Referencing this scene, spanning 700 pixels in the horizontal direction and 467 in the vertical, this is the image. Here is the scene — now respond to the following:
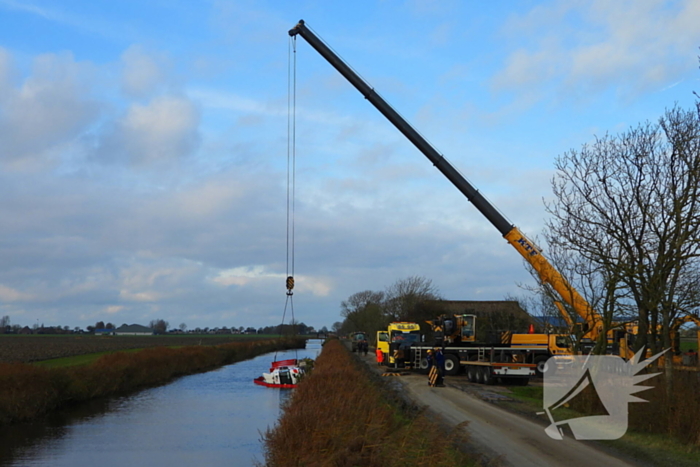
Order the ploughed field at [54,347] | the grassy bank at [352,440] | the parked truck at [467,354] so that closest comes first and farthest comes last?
the grassy bank at [352,440] < the parked truck at [467,354] < the ploughed field at [54,347]

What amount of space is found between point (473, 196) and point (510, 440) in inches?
600

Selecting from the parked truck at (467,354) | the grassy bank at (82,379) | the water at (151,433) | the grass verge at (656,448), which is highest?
the parked truck at (467,354)

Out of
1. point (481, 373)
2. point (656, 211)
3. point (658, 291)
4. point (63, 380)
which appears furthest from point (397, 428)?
point (63, 380)

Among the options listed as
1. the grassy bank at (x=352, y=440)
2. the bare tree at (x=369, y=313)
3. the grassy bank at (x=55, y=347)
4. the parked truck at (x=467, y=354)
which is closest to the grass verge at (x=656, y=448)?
the grassy bank at (x=352, y=440)

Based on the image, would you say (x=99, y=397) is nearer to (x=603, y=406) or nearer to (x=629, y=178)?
(x=603, y=406)

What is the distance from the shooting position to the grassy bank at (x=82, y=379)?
2873 cm

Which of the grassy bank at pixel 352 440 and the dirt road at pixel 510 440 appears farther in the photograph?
the dirt road at pixel 510 440

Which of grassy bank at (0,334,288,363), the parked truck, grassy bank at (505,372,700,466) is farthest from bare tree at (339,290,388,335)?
grassy bank at (505,372,700,466)

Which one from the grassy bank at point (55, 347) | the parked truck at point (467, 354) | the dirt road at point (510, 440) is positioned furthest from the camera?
the grassy bank at point (55, 347)

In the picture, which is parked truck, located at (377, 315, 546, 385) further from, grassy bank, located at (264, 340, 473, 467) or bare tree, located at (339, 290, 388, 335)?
bare tree, located at (339, 290, 388, 335)

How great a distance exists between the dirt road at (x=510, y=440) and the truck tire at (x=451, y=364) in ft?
37.1

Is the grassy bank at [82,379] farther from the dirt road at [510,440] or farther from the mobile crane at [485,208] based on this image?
the mobile crane at [485,208]

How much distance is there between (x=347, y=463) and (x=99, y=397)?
3351 centimetres

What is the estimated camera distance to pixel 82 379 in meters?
37.0
